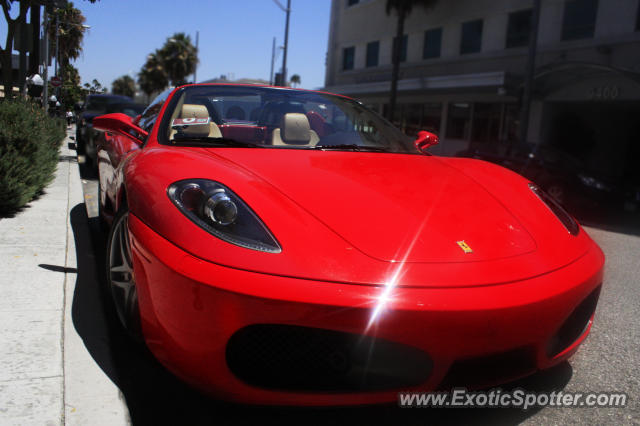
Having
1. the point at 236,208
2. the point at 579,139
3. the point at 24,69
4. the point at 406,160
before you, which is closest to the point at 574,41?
the point at 579,139

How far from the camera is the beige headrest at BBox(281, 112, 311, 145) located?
3.11 metres

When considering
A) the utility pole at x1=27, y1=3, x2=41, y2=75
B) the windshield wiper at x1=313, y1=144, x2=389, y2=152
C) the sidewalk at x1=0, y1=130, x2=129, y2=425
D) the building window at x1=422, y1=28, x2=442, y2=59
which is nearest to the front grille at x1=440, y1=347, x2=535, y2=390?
the sidewalk at x1=0, y1=130, x2=129, y2=425

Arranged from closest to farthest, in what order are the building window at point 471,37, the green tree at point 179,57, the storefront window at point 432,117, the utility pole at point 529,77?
1. the utility pole at point 529,77
2. the building window at point 471,37
3. the storefront window at point 432,117
4. the green tree at point 179,57

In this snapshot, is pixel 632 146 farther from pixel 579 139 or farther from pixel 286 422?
pixel 286 422

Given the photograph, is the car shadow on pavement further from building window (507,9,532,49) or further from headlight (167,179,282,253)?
building window (507,9,532,49)

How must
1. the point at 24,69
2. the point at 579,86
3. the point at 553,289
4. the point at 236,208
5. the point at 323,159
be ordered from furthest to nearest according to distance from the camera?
the point at 579,86, the point at 24,69, the point at 323,159, the point at 236,208, the point at 553,289

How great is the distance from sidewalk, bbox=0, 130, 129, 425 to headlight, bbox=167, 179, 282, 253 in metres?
0.71

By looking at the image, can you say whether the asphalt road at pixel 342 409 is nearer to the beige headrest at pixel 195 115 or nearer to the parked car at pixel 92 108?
the beige headrest at pixel 195 115

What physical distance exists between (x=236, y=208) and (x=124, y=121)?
→ 5.16ft

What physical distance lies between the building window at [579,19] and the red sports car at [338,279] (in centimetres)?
1842

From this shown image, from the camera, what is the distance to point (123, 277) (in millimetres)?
2387

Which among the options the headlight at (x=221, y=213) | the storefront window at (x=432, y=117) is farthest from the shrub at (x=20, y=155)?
the storefront window at (x=432, y=117)

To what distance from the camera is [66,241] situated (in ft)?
12.7

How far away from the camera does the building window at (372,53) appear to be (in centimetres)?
2864
